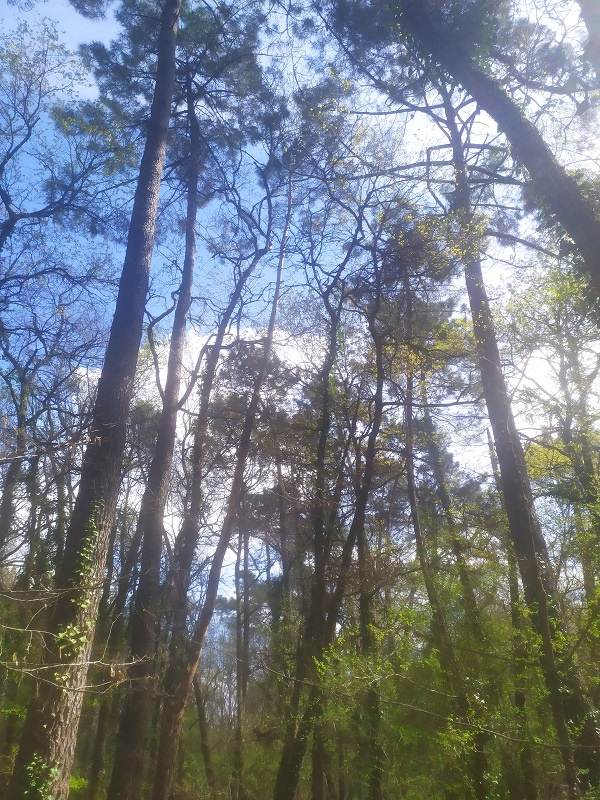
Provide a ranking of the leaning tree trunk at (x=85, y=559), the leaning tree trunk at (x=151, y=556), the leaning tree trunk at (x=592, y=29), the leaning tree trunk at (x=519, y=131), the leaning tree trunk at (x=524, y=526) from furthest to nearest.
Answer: the leaning tree trunk at (x=151, y=556) < the leaning tree trunk at (x=592, y=29) < the leaning tree trunk at (x=524, y=526) < the leaning tree trunk at (x=519, y=131) < the leaning tree trunk at (x=85, y=559)

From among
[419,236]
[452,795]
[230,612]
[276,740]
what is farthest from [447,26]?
[230,612]

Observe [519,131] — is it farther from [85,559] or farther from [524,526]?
[85,559]

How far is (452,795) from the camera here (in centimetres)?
805

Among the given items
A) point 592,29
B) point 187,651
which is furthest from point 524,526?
point 592,29

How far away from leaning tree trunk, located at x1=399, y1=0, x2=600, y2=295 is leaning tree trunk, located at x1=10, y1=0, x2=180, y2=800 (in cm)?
429

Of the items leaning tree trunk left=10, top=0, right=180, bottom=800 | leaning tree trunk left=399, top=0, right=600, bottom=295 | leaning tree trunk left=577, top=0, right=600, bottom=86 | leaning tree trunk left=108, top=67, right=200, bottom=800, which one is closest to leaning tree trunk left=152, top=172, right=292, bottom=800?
leaning tree trunk left=108, top=67, right=200, bottom=800

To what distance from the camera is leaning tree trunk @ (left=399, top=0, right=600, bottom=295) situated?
5543mm

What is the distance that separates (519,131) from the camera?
6051mm

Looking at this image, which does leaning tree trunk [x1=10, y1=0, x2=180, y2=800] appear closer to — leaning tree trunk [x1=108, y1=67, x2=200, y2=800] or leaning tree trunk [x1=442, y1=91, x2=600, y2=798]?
leaning tree trunk [x1=108, y1=67, x2=200, y2=800]

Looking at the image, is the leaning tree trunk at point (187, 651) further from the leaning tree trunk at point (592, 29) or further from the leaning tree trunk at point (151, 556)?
the leaning tree trunk at point (592, 29)

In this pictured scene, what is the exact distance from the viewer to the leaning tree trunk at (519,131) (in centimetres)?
554

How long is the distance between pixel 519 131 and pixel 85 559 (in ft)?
21.1

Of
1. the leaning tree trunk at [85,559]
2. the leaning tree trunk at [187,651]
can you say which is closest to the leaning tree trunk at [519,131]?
the leaning tree trunk at [85,559]

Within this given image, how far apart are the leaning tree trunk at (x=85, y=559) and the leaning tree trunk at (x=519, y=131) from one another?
429 cm
